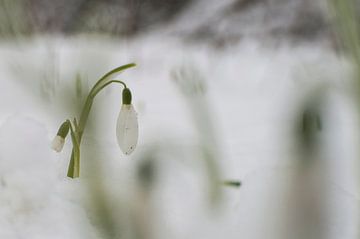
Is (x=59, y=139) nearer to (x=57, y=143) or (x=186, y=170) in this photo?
(x=57, y=143)

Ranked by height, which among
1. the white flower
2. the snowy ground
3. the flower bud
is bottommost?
the snowy ground

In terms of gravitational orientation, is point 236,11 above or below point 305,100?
above

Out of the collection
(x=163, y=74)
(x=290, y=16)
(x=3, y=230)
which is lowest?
(x=3, y=230)

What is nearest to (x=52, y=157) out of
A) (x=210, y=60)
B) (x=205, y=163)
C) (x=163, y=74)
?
(x=205, y=163)

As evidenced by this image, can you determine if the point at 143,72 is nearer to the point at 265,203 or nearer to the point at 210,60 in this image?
the point at 210,60

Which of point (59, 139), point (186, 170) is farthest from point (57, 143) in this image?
point (186, 170)
